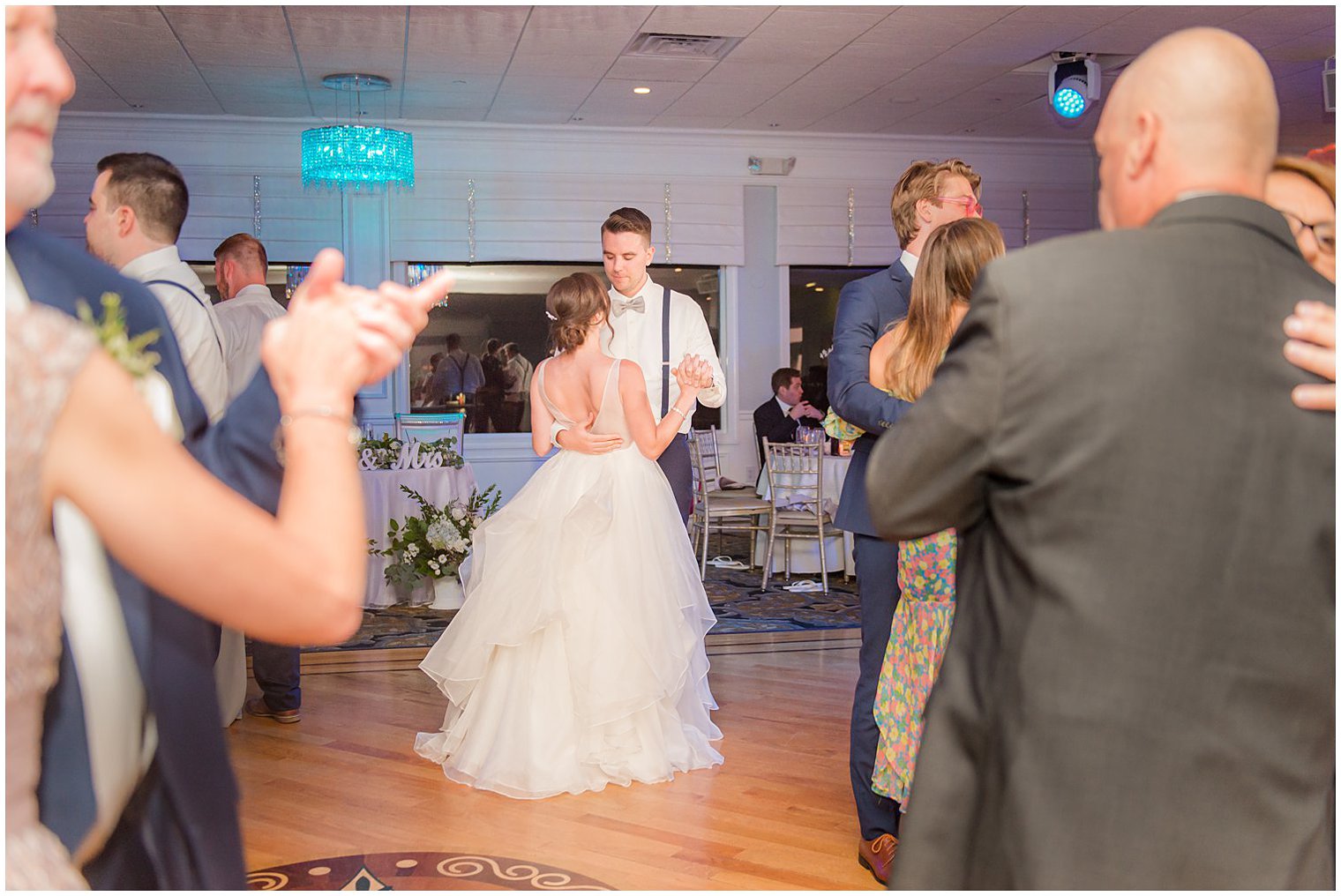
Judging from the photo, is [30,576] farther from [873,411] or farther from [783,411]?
[783,411]

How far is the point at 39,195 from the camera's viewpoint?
1.06 meters

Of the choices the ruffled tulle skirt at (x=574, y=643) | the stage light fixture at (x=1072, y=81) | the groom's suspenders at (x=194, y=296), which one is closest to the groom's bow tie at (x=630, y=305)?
the ruffled tulle skirt at (x=574, y=643)

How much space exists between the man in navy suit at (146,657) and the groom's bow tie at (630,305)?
340cm

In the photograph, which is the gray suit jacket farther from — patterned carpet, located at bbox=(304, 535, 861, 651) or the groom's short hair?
patterned carpet, located at bbox=(304, 535, 861, 651)

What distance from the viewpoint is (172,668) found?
3.79 feet

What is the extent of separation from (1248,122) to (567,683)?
3030 millimetres

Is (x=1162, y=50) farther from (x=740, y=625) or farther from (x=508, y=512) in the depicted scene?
(x=740, y=625)

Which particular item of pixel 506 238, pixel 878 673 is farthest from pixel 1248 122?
pixel 506 238

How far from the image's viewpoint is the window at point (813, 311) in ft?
34.3

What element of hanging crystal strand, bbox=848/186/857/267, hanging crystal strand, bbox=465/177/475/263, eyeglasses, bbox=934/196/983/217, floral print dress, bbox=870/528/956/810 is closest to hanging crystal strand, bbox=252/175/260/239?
hanging crystal strand, bbox=465/177/475/263

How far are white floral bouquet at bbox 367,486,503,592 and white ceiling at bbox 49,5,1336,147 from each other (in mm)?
2691

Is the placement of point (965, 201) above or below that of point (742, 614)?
above

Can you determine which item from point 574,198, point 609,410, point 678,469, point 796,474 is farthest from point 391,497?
point 574,198

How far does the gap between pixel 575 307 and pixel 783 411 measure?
17.7 ft
